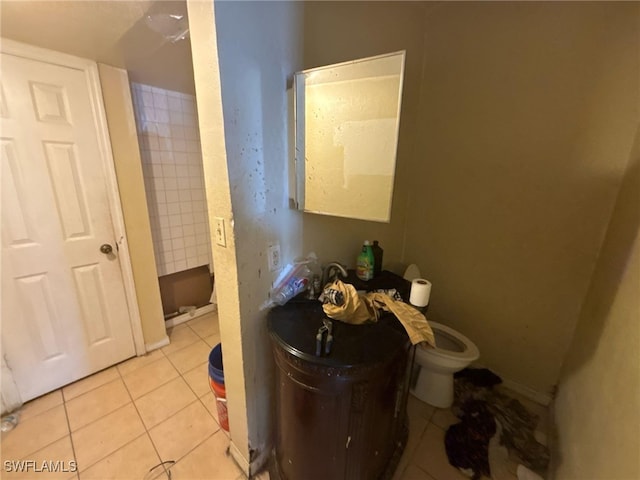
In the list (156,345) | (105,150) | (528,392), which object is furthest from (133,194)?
(528,392)

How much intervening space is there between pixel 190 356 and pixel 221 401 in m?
0.82

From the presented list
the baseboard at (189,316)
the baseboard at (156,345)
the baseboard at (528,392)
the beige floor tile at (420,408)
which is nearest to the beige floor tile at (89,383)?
the baseboard at (156,345)

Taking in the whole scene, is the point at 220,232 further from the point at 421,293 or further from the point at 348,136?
the point at 421,293

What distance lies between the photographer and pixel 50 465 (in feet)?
4.05

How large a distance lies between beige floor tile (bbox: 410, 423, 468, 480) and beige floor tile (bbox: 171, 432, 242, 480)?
2.92 ft

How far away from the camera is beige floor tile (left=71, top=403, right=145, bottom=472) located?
128cm

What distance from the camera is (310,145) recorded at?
1.02m

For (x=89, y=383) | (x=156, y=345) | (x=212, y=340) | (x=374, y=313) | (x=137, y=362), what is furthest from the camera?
(x=212, y=340)

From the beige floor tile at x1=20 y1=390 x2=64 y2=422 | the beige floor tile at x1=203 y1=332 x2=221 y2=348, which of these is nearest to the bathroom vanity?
the beige floor tile at x1=203 y1=332 x2=221 y2=348

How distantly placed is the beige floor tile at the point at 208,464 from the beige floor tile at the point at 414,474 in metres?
0.78

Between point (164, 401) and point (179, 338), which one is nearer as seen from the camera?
point (164, 401)

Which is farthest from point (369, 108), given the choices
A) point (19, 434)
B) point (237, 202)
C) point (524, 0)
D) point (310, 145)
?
point (19, 434)

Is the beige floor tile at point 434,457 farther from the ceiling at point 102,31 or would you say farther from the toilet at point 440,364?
the ceiling at point 102,31

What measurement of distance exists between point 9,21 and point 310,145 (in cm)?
145
